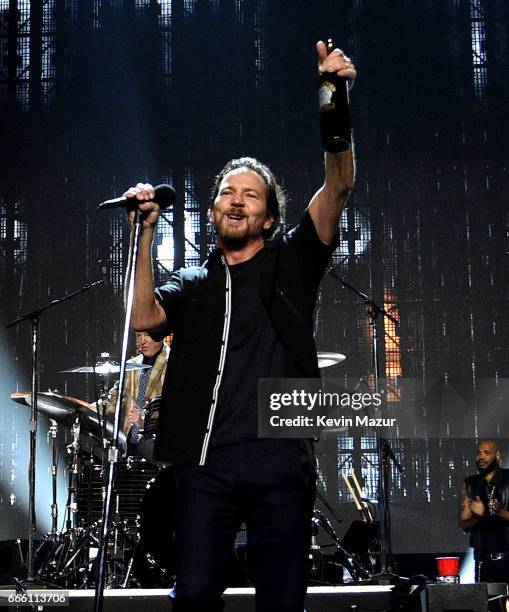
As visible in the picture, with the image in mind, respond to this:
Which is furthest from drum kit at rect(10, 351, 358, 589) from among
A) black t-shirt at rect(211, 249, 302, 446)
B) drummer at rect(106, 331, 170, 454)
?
black t-shirt at rect(211, 249, 302, 446)

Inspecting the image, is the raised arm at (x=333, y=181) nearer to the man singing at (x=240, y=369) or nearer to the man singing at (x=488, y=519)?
the man singing at (x=240, y=369)

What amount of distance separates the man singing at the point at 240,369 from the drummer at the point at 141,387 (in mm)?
3161

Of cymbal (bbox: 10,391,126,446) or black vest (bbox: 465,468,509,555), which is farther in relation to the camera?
black vest (bbox: 465,468,509,555)

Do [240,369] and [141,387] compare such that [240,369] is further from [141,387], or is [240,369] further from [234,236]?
[141,387]

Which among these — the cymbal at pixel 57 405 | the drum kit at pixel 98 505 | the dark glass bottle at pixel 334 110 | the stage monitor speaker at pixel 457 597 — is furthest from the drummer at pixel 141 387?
the dark glass bottle at pixel 334 110

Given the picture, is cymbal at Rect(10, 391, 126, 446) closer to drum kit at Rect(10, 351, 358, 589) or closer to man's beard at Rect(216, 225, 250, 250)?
drum kit at Rect(10, 351, 358, 589)

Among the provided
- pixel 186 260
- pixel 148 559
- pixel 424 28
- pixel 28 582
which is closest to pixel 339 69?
pixel 28 582

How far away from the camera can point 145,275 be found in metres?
1.99

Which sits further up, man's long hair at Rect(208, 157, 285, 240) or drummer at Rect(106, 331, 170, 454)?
man's long hair at Rect(208, 157, 285, 240)

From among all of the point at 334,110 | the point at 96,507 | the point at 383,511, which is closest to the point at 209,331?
the point at 334,110

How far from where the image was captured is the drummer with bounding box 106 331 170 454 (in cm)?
521

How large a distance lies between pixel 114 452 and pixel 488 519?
4203 mm

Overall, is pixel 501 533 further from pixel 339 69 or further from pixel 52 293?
pixel 339 69

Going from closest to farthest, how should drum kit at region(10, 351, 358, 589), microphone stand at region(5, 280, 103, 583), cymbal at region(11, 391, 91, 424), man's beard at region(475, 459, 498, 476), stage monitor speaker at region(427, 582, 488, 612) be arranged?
stage monitor speaker at region(427, 582, 488, 612) → microphone stand at region(5, 280, 103, 583) → drum kit at region(10, 351, 358, 589) → cymbal at region(11, 391, 91, 424) → man's beard at region(475, 459, 498, 476)
